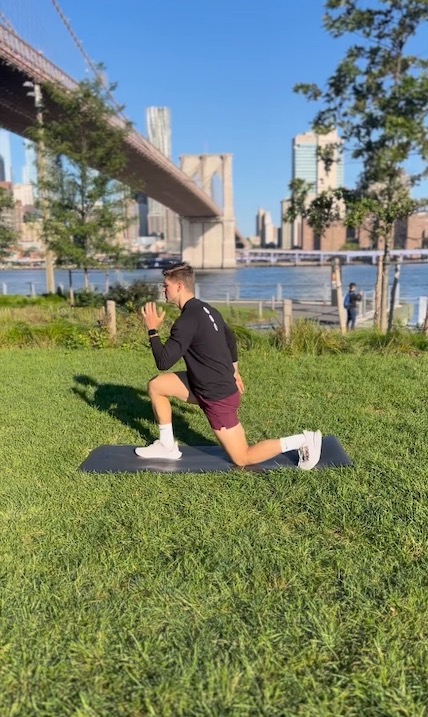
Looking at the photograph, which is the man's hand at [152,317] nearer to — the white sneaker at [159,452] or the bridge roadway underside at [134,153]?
the white sneaker at [159,452]

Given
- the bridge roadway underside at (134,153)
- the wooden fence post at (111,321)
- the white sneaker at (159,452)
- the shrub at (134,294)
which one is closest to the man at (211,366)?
the white sneaker at (159,452)

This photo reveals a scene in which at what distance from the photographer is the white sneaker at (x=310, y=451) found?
3359 mm

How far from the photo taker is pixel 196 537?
2.65 m

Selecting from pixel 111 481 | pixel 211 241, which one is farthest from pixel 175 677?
pixel 211 241

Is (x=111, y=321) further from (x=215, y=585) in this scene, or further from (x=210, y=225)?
(x=210, y=225)

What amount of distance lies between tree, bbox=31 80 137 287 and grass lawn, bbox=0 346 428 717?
13796 mm

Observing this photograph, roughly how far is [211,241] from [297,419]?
211 feet

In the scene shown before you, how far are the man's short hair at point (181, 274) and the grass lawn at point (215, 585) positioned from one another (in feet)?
3.80

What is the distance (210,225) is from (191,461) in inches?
2481

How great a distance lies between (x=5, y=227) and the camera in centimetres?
1881

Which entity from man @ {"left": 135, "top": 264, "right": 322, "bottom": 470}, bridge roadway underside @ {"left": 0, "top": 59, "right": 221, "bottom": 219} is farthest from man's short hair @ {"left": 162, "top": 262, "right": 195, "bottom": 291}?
bridge roadway underside @ {"left": 0, "top": 59, "right": 221, "bottom": 219}

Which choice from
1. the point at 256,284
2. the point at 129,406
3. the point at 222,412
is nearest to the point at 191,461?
the point at 222,412

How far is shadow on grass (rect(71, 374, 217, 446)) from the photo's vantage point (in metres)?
4.43

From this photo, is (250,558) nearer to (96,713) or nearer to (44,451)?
(96,713)
